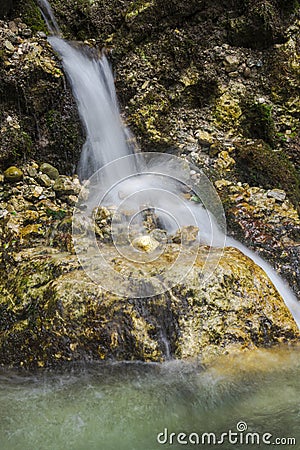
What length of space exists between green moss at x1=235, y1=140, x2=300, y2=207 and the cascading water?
1.25 meters

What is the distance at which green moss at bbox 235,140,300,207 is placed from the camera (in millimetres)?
6031

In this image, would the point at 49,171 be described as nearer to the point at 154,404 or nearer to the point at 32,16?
the point at 32,16

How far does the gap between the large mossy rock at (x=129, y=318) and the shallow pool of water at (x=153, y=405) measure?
0.16 metres

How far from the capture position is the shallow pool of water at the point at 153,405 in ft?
8.66

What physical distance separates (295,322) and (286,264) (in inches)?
35.5

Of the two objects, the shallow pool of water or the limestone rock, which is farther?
the limestone rock

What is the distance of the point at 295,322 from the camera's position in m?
4.06

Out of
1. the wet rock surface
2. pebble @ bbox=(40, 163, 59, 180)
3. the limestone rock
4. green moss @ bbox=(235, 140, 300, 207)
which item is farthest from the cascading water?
green moss @ bbox=(235, 140, 300, 207)

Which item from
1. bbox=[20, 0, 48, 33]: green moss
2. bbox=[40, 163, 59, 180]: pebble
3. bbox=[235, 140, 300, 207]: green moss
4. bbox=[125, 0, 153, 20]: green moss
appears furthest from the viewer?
bbox=[125, 0, 153, 20]: green moss

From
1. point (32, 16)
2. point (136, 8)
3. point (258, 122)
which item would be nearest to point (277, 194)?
point (258, 122)

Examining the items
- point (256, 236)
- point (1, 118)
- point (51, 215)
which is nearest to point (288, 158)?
point (256, 236)

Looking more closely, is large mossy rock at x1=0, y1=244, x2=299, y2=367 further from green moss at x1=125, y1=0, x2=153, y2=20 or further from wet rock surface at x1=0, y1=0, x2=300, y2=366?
green moss at x1=125, y1=0, x2=153, y2=20

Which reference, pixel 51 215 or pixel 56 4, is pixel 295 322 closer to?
pixel 51 215

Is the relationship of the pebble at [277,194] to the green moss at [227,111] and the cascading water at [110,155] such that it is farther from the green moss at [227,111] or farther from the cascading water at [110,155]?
the green moss at [227,111]
